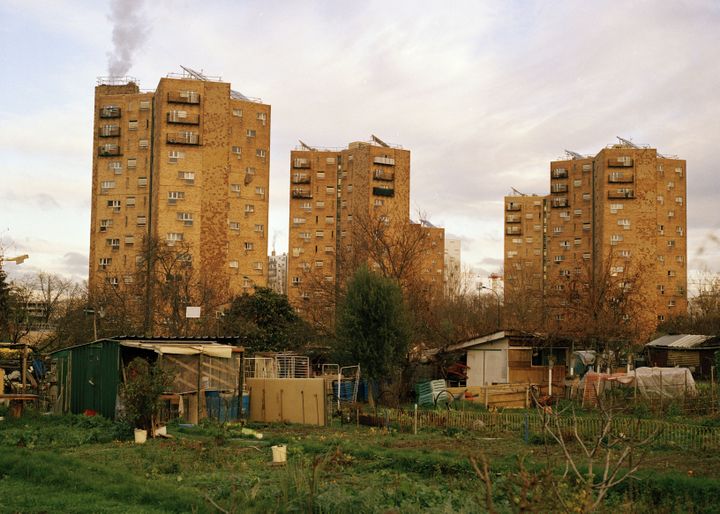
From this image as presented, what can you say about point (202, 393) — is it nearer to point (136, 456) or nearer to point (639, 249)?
point (136, 456)

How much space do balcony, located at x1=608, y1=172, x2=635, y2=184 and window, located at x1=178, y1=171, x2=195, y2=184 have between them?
177 ft

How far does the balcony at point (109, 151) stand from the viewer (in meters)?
72.9

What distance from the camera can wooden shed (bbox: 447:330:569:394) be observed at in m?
36.4

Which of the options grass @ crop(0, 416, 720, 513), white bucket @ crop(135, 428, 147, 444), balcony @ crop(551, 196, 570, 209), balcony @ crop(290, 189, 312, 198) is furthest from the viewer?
balcony @ crop(551, 196, 570, 209)

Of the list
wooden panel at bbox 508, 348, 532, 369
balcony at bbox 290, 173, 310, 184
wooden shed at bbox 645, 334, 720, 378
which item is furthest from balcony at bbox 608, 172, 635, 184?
wooden panel at bbox 508, 348, 532, 369

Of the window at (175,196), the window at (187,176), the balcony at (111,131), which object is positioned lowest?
the window at (175,196)

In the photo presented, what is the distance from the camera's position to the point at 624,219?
99.2 meters

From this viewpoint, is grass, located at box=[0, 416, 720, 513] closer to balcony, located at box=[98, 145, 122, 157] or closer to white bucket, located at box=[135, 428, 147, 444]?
white bucket, located at box=[135, 428, 147, 444]

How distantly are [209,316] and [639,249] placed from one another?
214ft

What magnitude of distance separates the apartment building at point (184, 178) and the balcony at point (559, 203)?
155 feet

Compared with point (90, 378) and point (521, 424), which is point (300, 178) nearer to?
point (90, 378)

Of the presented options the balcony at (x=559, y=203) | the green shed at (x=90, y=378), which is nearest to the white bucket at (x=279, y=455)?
the green shed at (x=90, y=378)

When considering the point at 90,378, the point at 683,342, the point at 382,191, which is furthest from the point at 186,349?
the point at 382,191

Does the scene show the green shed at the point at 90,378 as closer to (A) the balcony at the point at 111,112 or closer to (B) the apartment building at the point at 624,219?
(A) the balcony at the point at 111,112
